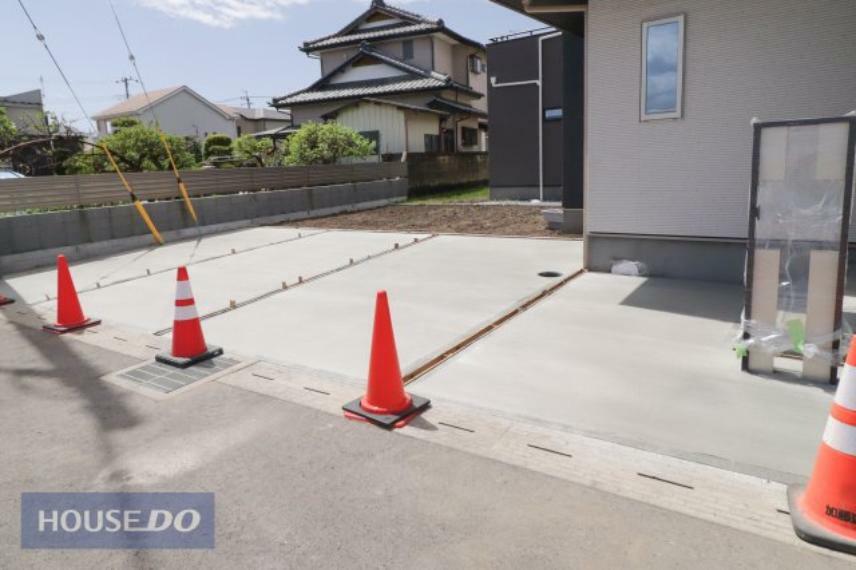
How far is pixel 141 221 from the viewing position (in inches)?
448

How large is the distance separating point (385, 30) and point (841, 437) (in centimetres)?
2926

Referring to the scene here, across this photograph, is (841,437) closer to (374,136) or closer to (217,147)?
(374,136)

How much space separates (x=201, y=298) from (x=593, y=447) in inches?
210

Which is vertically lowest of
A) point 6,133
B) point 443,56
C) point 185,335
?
point 185,335

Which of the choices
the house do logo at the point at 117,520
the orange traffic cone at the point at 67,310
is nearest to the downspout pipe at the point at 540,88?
the orange traffic cone at the point at 67,310

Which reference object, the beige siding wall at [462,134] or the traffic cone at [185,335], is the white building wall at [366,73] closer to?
the beige siding wall at [462,134]

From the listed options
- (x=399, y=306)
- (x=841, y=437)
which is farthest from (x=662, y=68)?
(x=841, y=437)

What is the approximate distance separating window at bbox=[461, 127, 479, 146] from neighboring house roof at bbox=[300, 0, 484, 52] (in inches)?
167

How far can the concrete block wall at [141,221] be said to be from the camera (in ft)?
30.6

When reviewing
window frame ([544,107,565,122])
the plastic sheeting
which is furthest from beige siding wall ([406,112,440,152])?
the plastic sheeting

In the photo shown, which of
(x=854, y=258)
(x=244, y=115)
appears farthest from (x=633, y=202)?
(x=244, y=115)

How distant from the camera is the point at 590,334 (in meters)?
5.03

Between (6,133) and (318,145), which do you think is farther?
(6,133)

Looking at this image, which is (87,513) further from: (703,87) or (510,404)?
(703,87)
